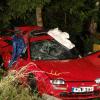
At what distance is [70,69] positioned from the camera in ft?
34.3

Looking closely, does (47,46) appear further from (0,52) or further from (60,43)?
(0,52)

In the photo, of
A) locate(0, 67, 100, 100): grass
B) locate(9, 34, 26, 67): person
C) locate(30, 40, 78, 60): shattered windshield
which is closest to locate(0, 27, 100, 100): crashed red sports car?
locate(30, 40, 78, 60): shattered windshield

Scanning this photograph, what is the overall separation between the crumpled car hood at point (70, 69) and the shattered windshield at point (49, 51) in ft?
0.94

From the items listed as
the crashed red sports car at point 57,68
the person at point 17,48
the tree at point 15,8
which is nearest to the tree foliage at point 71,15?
the tree at point 15,8

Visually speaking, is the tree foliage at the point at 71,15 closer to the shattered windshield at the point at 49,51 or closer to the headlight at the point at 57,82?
the shattered windshield at the point at 49,51

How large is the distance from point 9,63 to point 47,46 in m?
1.13

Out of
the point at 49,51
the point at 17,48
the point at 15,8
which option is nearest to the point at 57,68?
the point at 49,51

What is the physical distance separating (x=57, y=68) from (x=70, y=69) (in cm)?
32

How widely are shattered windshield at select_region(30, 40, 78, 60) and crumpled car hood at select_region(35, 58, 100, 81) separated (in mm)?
288

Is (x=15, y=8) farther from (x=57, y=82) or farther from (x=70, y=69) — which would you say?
(x=57, y=82)

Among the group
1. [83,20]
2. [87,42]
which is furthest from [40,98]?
[83,20]

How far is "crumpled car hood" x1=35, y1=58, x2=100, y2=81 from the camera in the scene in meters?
9.99

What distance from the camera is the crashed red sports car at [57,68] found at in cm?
984

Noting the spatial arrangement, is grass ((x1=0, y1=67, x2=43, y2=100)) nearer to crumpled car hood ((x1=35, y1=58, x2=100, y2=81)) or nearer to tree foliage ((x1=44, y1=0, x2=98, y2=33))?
crumpled car hood ((x1=35, y1=58, x2=100, y2=81))
